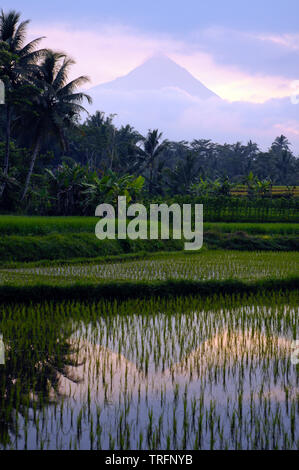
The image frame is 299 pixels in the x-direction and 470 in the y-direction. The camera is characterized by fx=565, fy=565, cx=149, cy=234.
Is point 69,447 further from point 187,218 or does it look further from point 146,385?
point 187,218

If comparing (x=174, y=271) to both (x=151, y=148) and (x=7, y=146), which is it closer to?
(x=7, y=146)

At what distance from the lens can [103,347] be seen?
452 cm

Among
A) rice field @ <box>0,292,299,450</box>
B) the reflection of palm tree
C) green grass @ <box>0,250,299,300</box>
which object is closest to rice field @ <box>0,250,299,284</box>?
green grass @ <box>0,250,299,300</box>

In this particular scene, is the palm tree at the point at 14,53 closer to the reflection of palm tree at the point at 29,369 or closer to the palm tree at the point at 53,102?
the palm tree at the point at 53,102

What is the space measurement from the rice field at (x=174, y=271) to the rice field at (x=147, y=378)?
1264mm

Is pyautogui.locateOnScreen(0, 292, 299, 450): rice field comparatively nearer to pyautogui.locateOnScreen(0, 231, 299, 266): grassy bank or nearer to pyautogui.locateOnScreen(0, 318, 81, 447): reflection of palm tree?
pyautogui.locateOnScreen(0, 318, 81, 447): reflection of palm tree

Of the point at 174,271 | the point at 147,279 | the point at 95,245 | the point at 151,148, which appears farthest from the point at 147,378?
the point at 151,148

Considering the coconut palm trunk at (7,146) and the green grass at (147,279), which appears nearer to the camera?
the green grass at (147,279)

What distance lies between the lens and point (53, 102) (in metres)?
18.8

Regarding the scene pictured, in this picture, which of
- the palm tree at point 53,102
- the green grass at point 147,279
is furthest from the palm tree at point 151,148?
the green grass at point 147,279

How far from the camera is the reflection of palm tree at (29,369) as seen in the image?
3.15m

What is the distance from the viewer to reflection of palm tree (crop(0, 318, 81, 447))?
3.15 meters

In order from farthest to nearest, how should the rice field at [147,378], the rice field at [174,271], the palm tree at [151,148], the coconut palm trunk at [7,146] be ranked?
the palm tree at [151,148] → the coconut palm trunk at [7,146] → the rice field at [174,271] → the rice field at [147,378]

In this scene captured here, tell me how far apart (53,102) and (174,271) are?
11934 millimetres
